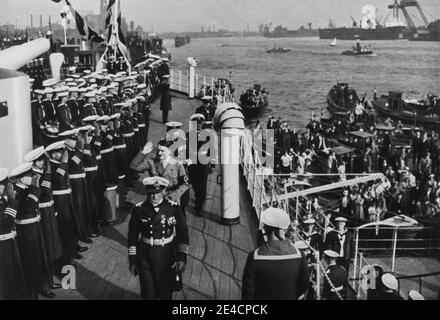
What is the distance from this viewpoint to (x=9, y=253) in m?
3.82

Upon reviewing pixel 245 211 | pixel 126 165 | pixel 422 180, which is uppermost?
pixel 126 165

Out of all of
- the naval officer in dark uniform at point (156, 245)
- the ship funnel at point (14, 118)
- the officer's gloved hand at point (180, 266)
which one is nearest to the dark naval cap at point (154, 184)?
the naval officer in dark uniform at point (156, 245)

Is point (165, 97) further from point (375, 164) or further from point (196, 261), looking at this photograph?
point (375, 164)

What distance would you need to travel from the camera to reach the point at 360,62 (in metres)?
92.9

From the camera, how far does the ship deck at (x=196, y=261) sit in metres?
4.50

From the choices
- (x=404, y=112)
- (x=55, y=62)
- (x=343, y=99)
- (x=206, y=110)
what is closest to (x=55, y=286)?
(x=206, y=110)

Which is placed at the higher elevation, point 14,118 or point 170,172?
point 14,118

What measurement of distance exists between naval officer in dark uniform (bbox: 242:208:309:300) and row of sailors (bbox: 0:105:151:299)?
1.90 m

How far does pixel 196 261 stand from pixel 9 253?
1964mm

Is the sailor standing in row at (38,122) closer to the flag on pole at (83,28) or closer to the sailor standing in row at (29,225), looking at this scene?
the flag on pole at (83,28)

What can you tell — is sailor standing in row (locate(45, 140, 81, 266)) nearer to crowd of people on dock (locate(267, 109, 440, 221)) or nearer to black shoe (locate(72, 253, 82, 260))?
black shoe (locate(72, 253, 82, 260))

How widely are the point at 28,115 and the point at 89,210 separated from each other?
5.46ft
